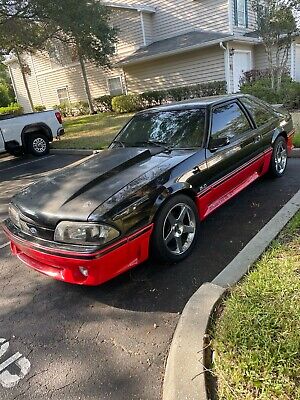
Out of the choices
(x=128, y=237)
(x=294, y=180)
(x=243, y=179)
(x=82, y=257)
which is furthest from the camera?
(x=294, y=180)

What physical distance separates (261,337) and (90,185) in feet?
6.25


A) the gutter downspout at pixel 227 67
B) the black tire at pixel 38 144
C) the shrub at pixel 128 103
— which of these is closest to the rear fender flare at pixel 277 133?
the black tire at pixel 38 144

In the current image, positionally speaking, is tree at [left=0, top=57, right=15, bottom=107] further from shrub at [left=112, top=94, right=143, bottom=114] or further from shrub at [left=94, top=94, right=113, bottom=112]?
shrub at [left=112, top=94, right=143, bottom=114]

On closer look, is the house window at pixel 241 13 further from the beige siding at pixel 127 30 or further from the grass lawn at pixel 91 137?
the grass lawn at pixel 91 137

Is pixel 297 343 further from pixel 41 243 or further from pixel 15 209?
pixel 15 209

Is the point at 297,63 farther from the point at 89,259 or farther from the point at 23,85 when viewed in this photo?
the point at 23,85

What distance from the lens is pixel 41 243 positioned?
2.77m

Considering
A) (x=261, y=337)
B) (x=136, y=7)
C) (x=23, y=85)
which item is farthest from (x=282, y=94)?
(x=23, y=85)

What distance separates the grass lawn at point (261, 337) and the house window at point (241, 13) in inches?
643

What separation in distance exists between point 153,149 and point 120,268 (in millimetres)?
1560

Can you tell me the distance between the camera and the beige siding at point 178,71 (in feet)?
49.9

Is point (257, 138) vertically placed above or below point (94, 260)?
above

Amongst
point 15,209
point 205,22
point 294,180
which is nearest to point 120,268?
point 15,209

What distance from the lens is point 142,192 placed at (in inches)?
113
